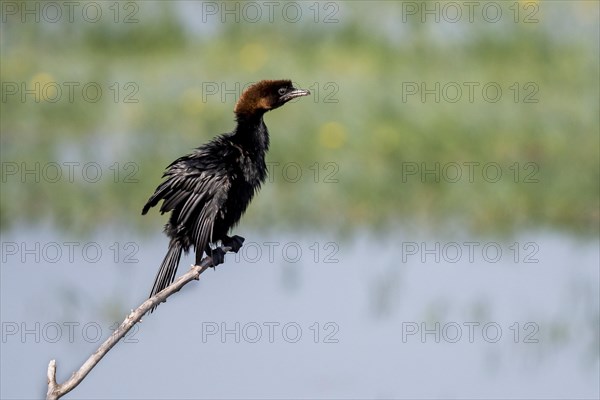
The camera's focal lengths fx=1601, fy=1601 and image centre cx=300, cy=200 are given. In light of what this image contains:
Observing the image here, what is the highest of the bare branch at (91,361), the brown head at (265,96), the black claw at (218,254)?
the brown head at (265,96)

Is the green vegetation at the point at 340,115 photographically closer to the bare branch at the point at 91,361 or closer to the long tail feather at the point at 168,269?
the long tail feather at the point at 168,269

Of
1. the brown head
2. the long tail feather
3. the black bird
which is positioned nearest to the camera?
the long tail feather

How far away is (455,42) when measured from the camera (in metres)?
10.5

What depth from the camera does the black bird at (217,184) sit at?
224 inches

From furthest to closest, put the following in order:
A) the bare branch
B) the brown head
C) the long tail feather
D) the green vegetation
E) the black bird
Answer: the green vegetation < the brown head < the black bird < the long tail feather < the bare branch

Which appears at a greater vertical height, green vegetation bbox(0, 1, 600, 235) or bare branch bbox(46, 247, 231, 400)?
green vegetation bbox(0, 1, 600, 235)

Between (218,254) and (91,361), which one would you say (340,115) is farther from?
(91,361)

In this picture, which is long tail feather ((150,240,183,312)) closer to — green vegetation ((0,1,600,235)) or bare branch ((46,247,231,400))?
bare branch ((46,247,231,400))

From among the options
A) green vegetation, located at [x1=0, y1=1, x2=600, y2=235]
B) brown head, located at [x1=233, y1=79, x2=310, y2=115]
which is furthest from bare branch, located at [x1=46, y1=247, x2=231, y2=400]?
green vegetation, located at [x1=0, y1=1, x2=600, y2=235]

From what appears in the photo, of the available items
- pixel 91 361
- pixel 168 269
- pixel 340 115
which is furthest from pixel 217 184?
pixel 340 115

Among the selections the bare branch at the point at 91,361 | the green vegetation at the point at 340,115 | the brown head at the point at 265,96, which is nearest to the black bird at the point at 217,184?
the brown head at the point at 265,96

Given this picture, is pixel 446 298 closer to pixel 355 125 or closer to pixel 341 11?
pixel 355 125

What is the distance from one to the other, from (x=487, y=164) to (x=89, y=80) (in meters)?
2.69

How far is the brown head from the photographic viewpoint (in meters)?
5.98
